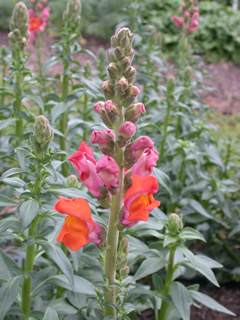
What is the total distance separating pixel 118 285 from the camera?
1.81m

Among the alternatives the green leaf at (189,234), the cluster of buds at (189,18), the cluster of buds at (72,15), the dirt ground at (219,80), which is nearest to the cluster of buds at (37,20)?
the dirt ground at (219,80)

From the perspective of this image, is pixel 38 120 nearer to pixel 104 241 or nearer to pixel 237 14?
pixel 104 241

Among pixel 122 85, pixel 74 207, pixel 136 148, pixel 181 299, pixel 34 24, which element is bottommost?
pixel 181 299

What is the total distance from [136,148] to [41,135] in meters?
0.47

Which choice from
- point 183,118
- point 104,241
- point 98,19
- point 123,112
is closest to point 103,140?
point 123,112

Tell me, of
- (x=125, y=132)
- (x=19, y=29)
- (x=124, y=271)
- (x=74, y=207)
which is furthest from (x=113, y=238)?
(x=19, y=29)

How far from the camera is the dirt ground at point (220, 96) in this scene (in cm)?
344

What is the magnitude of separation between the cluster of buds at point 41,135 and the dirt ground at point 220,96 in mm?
1628

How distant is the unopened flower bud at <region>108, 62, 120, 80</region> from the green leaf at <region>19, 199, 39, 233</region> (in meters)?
0.69

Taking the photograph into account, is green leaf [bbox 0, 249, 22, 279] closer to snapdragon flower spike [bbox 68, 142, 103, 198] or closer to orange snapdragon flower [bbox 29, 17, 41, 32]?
snapdragon flower spike [bbox 68, 142, 103, 198]

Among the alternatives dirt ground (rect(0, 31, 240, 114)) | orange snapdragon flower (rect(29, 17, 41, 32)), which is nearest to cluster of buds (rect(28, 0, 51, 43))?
orange snapdragon flower (rect(29, 17, 41, 32))

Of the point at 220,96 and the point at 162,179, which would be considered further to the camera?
the point at 220,96

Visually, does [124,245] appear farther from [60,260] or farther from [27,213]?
[27,213]

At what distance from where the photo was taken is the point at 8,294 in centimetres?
193
